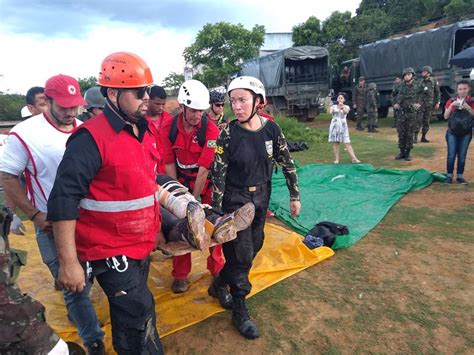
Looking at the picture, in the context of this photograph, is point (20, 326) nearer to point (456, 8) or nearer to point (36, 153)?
point (36, 153)

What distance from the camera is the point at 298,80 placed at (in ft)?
65.0

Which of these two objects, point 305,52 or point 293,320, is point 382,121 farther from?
point 293,320

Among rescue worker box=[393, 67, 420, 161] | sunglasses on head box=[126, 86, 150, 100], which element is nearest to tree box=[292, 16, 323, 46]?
rescue worker box=[393, 67, 420, 161]

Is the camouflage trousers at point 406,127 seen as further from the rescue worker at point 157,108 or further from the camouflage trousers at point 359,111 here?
the camouflage trousers at point 359,111

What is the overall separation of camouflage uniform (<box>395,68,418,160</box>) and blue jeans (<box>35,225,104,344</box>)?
8.40 m

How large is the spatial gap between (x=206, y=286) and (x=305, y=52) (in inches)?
681

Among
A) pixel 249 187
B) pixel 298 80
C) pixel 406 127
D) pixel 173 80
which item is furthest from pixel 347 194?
pixel 173 80

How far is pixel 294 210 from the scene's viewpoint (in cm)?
355

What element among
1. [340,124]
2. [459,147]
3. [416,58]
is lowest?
[459,147]

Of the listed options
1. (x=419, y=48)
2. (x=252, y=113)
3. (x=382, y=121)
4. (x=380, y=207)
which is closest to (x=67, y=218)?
(x=252, y=113)

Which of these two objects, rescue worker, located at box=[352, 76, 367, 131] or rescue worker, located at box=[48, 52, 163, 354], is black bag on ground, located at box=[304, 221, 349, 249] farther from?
rescue worker, located at box=[352, 76, 367, 131]

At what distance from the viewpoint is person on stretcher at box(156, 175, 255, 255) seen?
252 cm

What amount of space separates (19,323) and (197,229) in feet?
3.87

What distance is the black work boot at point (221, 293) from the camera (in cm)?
358
